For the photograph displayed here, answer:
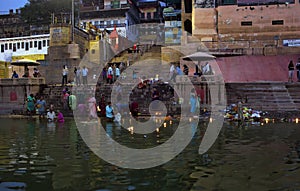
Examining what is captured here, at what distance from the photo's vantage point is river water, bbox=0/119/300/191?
5.70 meters

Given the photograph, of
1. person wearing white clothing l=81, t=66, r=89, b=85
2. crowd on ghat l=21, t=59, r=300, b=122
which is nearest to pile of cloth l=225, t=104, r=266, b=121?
crowd on ghat l=21, t=59, r=300, b=122

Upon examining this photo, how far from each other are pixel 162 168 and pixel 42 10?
145 feet

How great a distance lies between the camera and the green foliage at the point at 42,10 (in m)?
47.2

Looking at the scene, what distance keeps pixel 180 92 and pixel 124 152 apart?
441 inches

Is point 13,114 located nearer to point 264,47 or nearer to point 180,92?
point 180,92

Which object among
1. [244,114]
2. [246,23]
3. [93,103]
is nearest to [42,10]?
[246,23]

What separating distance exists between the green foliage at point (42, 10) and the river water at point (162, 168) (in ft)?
126

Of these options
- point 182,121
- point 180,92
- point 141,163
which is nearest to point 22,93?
point 180,92

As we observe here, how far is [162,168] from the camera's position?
6855 mm

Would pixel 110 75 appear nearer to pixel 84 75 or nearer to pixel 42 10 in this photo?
pixel 84 75

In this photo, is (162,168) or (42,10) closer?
(162,168)

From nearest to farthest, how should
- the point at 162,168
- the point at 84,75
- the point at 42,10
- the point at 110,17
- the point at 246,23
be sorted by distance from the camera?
the point at 162,168, the point at 84,75, the point at 246,23, the point at 110,17, the point at 42,10

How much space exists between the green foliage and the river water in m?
38.5

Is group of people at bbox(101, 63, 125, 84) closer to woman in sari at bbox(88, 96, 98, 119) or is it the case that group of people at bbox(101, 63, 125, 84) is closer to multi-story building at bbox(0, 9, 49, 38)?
woman in sari at bbox(88, 96, 98, 119)
